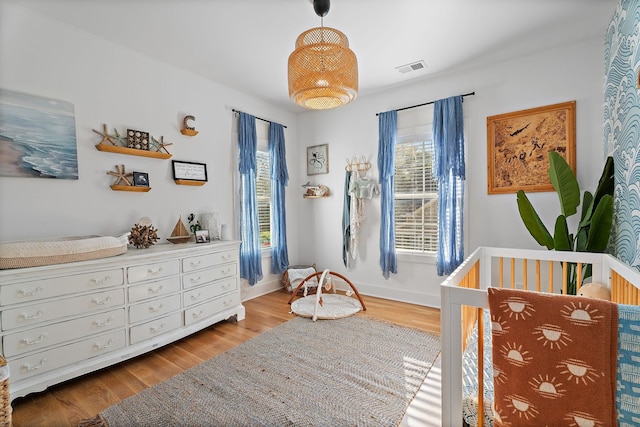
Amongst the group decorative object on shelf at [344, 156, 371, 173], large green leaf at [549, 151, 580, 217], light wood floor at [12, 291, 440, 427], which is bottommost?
light wood floor at [12, 291, 440, 427]

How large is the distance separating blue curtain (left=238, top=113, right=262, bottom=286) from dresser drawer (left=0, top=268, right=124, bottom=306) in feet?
5.02

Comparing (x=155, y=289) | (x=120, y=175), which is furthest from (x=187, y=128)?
(x=155, y=289)

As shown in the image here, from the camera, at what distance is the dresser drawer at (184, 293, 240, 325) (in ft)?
8.21

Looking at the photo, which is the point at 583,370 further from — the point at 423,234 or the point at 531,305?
the point at 423,234

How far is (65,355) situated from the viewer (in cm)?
180

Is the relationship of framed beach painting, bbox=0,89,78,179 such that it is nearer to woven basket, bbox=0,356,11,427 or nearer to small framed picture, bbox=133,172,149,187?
small framed picture, bbox=133,172,149,187

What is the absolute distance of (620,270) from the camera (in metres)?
1.46

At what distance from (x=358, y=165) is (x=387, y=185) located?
19.9 inches

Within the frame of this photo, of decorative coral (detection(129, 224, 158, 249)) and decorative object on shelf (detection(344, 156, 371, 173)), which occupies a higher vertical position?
decorative object on shelf (detection(344, 156, 371, 173))

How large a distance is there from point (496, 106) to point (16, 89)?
4.05m

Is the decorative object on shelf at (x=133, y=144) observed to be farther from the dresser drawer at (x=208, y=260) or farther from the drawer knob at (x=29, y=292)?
the drawer knob at (x=29, y=292)

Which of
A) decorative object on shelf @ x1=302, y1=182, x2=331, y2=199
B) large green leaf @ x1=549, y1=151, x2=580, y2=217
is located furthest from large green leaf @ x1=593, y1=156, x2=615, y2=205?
decorative object on shelf @ x1=302, y1=182, x2=331, y2=199

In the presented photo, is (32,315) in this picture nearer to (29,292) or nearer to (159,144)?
(29,292)

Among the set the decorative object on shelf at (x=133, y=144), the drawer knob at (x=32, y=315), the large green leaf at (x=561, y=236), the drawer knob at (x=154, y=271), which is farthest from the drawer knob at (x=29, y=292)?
the large green leaf at (x=561, y=236)
